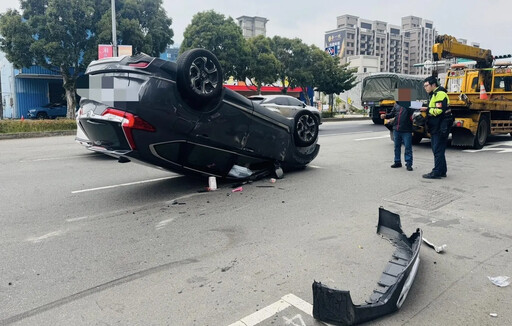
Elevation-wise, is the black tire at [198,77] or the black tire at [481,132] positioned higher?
the black tire at [198,77]

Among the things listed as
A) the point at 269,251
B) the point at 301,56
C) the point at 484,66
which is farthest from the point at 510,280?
the point at 301,56

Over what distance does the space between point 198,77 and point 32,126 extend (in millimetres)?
16012

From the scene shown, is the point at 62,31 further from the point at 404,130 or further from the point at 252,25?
the point at 252,25

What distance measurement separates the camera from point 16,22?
22.9 metres

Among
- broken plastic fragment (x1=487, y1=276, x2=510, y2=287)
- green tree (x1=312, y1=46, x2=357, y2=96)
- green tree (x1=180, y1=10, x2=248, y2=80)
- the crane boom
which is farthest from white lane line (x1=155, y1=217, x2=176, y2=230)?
green tree (x1=312, y1=46, x2=357, y2=96)

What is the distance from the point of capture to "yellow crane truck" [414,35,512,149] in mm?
11320

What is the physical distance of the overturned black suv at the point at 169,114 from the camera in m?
5.22

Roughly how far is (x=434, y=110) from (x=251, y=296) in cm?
618

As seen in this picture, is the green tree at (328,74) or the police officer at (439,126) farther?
the green tree at (328,74)

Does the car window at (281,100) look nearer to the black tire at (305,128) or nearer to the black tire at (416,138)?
the black tire at (416,138)

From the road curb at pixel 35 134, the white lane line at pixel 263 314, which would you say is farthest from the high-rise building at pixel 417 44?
the white lane line at pixel 263 314

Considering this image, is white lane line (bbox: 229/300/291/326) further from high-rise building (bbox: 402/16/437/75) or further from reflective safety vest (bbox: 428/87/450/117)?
high-rise building (bbox: 402/16/437/75)

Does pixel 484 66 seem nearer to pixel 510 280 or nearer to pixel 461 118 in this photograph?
pixel 461 118

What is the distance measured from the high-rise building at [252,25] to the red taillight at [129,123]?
7436 cm
